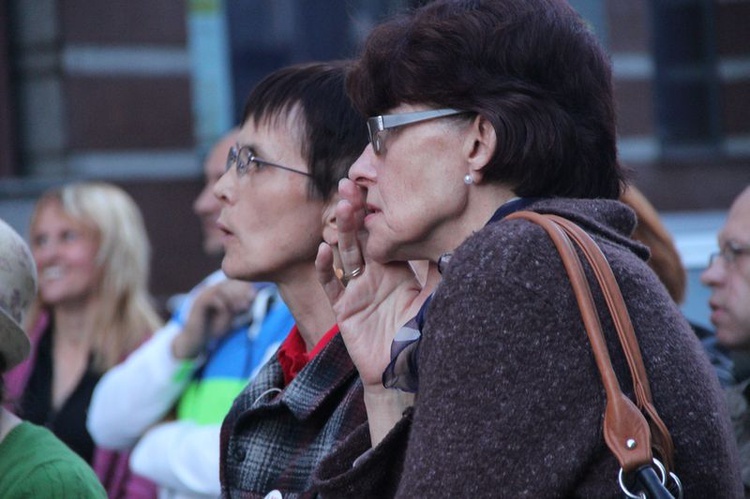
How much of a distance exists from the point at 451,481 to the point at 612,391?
0.92ft

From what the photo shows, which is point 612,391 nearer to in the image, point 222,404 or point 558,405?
point 558,405

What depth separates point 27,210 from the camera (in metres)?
7.78

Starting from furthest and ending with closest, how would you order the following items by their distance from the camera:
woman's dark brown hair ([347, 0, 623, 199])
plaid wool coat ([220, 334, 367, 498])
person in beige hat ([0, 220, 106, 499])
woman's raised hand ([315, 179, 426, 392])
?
person in beige hat ([0, 220, 106, 499]) → plaid wool coat ([220, 334, 367, 498]) → woman's raised hand ([315, 179, 426, 392]) → woman's dark brown hair ([347, 0, 623, 199])

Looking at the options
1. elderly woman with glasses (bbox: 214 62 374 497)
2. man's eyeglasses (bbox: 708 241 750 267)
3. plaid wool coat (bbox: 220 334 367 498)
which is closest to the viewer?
plaid wool coat (bbox: 220 334 367 498)

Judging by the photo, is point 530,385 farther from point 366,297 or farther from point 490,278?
point 366,297

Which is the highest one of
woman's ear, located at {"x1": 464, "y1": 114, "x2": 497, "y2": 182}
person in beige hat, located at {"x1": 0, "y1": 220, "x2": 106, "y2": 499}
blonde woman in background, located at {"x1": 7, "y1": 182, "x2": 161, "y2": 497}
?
woman's ear, located at {"x1": 464, "y1": 114, "x2": 497, "y2": 182}

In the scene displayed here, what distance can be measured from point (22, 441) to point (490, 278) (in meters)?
1.58

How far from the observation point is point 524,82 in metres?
2.17

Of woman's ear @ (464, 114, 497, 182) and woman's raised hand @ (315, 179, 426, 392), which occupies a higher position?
woman's ear @ (464, 114, 497, 182)

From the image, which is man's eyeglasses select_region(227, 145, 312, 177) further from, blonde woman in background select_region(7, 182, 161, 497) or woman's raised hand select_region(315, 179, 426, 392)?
blonde woman in background select_region(7, 182, 161, 497)

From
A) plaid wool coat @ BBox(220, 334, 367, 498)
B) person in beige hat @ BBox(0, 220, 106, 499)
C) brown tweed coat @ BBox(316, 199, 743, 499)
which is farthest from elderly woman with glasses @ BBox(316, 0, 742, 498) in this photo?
person in beige hat @ BBox(0, 220, 106, 499)

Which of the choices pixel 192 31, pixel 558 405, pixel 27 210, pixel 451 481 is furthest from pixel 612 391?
pixel 192 31

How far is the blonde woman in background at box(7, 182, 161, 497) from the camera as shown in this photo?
5.11 meters

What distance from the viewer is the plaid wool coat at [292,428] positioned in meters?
2.62
